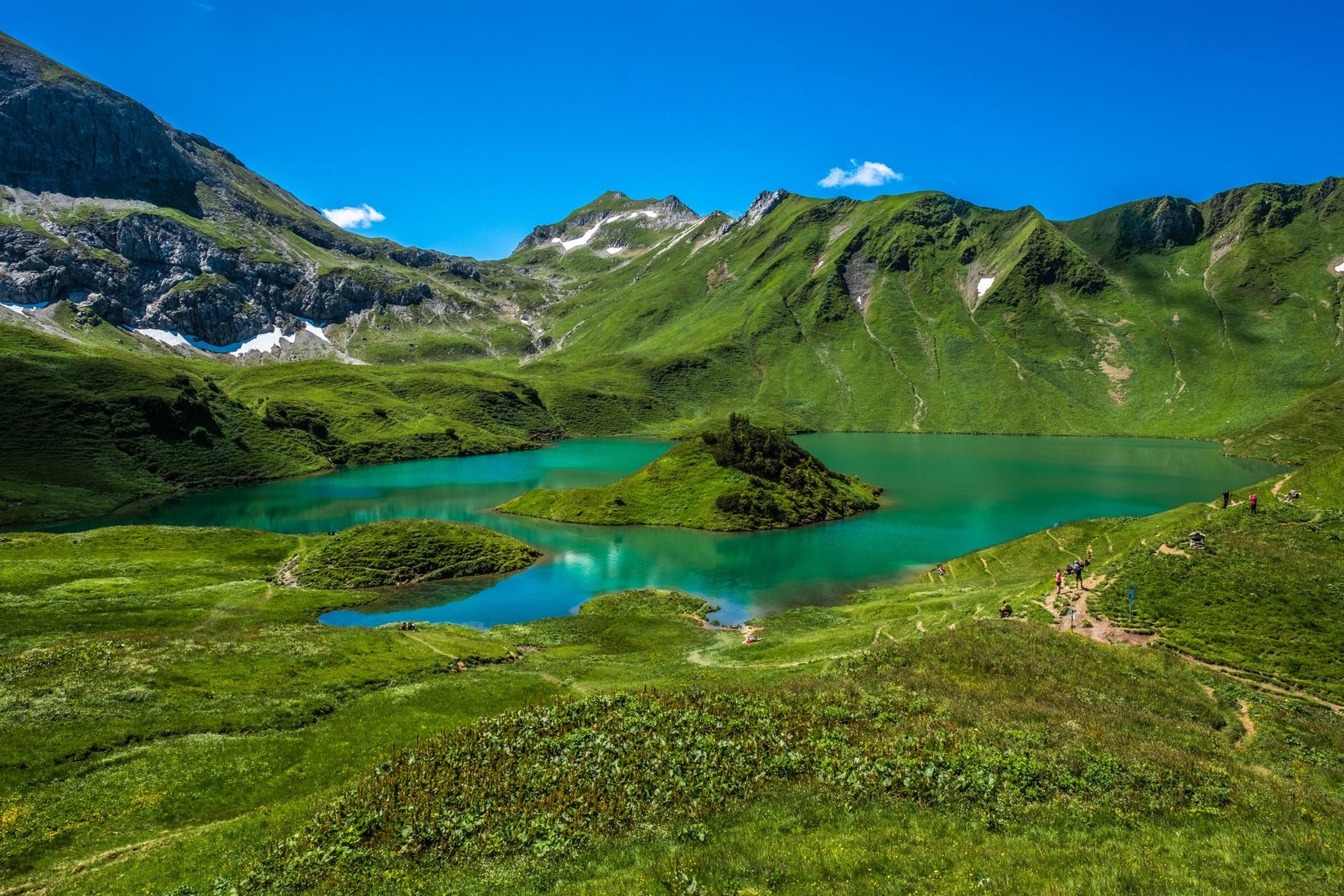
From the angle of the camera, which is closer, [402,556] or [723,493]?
[402,556]

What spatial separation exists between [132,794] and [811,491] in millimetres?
105028

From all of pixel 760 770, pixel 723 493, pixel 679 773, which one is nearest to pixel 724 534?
pixel 723 493

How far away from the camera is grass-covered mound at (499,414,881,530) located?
109125 millimetres

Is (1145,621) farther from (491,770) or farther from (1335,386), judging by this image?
(1335,386)

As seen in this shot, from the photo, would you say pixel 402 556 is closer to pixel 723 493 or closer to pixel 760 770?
pixel 723 493

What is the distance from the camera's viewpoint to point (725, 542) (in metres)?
98.6

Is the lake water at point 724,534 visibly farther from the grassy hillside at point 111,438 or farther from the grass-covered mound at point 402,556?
the grassy hillside at point 111,438

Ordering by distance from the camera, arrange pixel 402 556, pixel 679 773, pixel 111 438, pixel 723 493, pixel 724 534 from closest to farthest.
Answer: pixel 679 773 < pixel 402 556 < pixel 724 534 < pixel 723 493 < pixel 111 438

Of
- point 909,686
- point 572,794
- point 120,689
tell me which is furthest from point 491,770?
point 120,689

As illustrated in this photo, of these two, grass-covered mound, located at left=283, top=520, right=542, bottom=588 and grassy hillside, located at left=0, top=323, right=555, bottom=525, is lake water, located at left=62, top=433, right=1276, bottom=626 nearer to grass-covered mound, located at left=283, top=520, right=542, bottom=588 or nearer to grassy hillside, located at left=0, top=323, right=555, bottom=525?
grass-covered mound, located at left=283, top=520, right=542, bottom=588

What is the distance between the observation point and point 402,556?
8262cm

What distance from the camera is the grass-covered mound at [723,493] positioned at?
109 metres

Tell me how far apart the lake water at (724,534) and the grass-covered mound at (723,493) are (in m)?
3.78

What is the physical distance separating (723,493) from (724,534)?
10.6 metres
